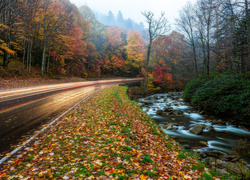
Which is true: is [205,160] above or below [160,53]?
below

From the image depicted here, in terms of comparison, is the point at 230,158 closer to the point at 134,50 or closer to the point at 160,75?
the point at 160,75

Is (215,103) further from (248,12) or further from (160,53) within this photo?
(160,53)

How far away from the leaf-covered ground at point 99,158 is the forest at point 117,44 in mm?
8590

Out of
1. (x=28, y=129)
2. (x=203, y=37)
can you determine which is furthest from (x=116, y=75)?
(x=28, y=129)

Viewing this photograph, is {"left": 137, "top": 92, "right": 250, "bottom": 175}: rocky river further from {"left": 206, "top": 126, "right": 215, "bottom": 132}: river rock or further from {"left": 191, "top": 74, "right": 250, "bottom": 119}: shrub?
{"left": 191, "top": 74, "right": 250, "bottom": 119}: shrub

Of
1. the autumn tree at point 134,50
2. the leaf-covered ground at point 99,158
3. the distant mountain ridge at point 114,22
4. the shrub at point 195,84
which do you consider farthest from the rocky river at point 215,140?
the distant mountain ridge at point 114,22

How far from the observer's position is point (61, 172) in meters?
3.79

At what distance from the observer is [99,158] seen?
15.0 ft

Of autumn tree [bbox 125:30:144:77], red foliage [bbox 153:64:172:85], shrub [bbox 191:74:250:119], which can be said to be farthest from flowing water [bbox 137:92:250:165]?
autumn tree [bbox 125:30:144:77]

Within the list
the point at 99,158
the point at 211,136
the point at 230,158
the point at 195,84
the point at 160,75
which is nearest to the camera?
the point at 99,158

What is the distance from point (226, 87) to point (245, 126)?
10.2ft

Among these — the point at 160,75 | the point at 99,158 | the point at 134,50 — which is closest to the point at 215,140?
the point at 99,158

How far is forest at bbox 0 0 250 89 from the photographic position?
1384 cm

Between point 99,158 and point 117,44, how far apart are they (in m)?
53.8
